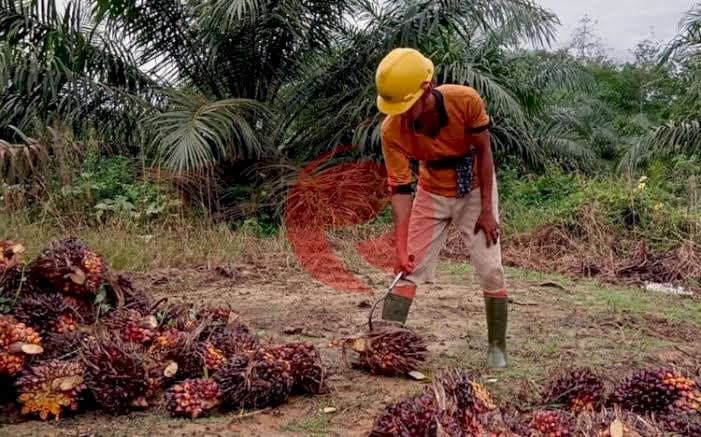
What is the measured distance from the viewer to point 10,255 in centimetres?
310

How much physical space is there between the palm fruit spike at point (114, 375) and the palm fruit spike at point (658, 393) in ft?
5.63

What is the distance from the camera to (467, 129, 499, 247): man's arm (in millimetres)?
3422

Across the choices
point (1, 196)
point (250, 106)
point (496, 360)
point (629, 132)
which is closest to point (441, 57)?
point (250, 106)

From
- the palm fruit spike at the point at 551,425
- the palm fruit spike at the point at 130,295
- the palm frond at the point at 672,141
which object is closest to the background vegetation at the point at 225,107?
the palm frond at the point at 672,141

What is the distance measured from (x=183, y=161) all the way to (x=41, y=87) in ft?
7.17

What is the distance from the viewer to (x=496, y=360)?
3.57m

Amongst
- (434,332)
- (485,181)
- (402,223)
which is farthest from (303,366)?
(434,332)

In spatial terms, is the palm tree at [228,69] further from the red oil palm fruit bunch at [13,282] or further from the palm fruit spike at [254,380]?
the palm fruit spike at [254,380]

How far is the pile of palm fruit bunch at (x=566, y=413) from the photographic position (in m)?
2.08

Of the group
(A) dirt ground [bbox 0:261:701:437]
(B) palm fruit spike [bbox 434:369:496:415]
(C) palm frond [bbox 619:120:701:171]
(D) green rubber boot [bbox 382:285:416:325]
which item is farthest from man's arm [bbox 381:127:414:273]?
(C) palm frond [bbox 619:120:701:171]

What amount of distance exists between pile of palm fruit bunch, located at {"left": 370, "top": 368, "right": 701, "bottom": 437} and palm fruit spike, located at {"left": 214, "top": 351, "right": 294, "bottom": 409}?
23.4 inches

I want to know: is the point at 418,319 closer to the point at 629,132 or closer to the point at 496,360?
the point at 496,360

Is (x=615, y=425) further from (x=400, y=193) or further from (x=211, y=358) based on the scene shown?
(x=400, y=193)

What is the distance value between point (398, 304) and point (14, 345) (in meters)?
1.70
